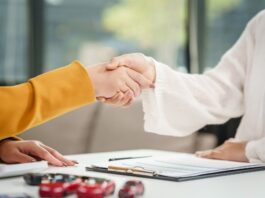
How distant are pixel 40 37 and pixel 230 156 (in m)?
3.58

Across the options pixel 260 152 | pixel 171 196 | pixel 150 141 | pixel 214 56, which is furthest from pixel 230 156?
pixel 214 56

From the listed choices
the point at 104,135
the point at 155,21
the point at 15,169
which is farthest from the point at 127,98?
the point at 155,21

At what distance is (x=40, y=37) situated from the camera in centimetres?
471

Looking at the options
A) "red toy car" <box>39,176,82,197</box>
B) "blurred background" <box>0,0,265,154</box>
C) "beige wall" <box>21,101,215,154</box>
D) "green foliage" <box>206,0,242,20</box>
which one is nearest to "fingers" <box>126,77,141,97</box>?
"red toy car" <box>39,176,82,197</box>

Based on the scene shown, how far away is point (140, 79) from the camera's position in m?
1.42

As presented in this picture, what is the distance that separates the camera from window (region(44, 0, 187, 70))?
189 inches

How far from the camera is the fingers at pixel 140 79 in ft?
4.64

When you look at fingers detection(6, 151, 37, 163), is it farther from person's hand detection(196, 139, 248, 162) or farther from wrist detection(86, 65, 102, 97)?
person's hand detection(196, 139, 248, 162)

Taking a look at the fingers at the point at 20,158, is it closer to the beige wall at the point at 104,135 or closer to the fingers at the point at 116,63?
the fingers at the point at 116,63

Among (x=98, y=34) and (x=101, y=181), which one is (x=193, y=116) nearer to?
(x=101, y=181)

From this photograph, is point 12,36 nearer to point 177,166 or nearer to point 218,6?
point 218,6

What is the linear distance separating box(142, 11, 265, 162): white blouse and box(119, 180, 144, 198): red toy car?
602 mm

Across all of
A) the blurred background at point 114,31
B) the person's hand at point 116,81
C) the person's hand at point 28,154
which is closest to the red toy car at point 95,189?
the person's hand at point 28,154

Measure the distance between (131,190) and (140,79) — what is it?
66cm
